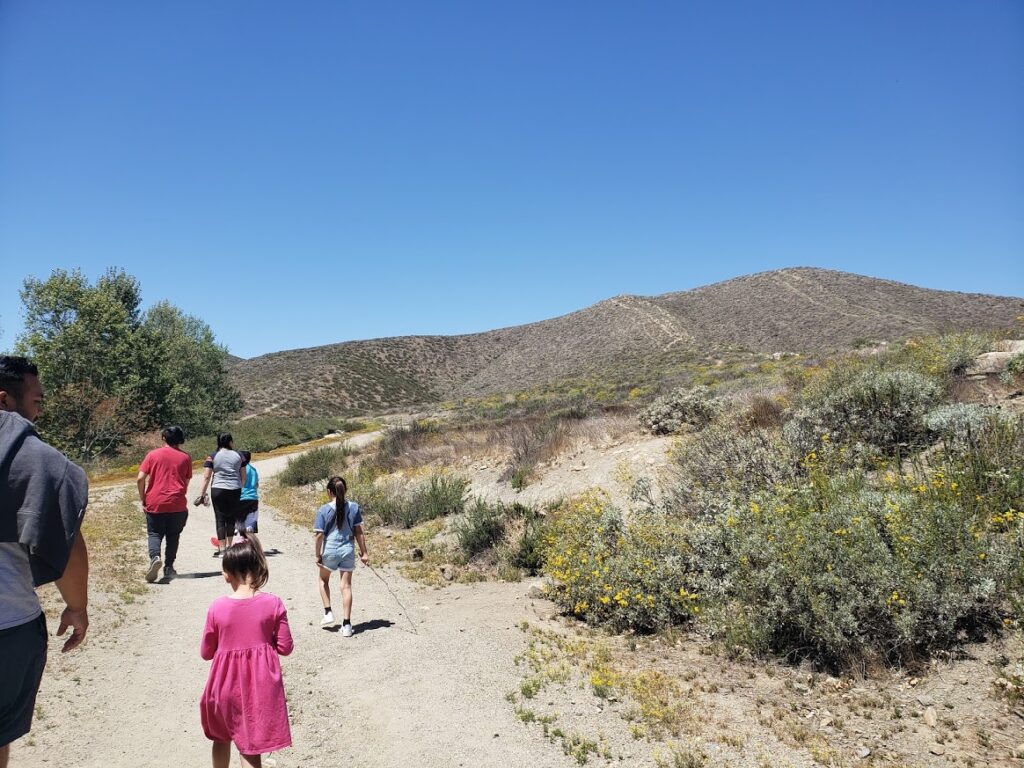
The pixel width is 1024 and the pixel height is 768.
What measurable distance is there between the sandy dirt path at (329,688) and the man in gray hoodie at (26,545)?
1.92 metres

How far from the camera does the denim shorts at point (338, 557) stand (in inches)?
271

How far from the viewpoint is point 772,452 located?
8.86m

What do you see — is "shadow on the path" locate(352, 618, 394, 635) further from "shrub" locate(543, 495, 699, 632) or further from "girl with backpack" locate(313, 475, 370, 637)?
"shrub" locate(543, 495, 699, 632)

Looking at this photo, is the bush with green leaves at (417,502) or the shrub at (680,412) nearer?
the bush with green leaves at (417,502)

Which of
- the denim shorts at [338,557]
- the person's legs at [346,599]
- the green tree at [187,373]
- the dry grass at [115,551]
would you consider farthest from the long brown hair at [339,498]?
the green tree at [187,373]

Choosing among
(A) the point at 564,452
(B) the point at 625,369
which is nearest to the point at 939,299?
(B) the point at 625,369

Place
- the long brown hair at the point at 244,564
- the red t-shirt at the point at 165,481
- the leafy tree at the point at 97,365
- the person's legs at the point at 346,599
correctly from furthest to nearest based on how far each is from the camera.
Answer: the leafy tree at the point at 97,365, the red t-shirt at the point at 165,481, the person's legs at the point at 346,599, the long brown hair at the point at 244,564

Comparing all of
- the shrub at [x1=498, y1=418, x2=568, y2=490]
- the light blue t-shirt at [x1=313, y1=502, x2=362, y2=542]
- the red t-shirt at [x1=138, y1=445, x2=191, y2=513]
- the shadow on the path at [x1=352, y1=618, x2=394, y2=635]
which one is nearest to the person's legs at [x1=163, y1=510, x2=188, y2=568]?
the red t-shirt at [x1=138, y1=445, x2=191, y2=513]

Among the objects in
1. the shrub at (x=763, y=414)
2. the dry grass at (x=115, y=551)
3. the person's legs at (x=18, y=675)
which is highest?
the shrub at (x=763, y=414)

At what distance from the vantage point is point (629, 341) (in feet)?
193

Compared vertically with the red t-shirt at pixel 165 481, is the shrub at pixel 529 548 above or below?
below

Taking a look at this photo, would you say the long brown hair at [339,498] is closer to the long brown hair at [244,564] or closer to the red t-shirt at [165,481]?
the red t-shirt at [165,481]

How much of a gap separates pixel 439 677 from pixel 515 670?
0.71 m

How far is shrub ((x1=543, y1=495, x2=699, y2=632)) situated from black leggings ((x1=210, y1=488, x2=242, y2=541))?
15.8 feet
